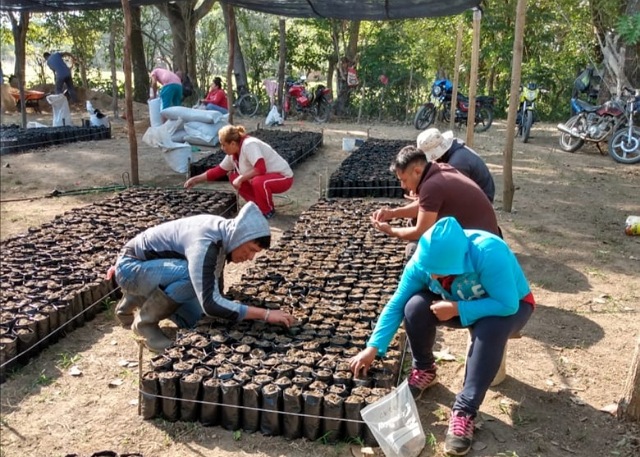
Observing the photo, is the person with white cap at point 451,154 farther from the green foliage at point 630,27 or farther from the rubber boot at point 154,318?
the green foliage at point 630,27

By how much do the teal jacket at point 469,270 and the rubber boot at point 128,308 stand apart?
5.96 feet

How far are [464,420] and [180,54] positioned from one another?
15.2 m

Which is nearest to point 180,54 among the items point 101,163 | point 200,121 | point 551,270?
point 200,121

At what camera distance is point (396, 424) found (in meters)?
2.62

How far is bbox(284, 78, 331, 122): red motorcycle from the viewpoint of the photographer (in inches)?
606

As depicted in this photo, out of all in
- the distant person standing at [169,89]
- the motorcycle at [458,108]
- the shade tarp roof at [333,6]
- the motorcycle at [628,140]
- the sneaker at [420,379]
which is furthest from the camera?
the motorcycle at [458,108]

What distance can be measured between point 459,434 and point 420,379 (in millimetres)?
464

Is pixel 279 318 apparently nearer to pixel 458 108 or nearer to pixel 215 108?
pixel 215 108

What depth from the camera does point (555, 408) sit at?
3.10 metres

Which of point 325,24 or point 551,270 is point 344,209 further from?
point 325,24

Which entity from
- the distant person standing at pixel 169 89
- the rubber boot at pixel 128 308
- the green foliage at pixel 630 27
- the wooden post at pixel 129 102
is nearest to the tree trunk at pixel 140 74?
the distant person standing at pixel 169 89

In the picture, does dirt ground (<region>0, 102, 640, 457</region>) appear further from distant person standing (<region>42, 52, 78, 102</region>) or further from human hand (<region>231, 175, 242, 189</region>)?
distant person standing (<region>42, 52, 78, 102</region>)

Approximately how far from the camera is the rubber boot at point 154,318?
352 centimetres

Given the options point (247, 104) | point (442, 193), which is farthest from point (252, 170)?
point (247, 104)
